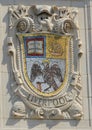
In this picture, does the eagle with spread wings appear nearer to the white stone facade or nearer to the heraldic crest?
the heraldic crest

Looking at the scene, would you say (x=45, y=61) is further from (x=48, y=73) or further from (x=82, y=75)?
(x=82, y=75)

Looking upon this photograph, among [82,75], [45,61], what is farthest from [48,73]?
[82,75]

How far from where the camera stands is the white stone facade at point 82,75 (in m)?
20.6

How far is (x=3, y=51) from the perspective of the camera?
21.0m

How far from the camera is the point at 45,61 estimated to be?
69.1 ft

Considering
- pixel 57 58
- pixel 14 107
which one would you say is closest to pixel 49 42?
pixel 57 58

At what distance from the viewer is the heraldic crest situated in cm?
2075

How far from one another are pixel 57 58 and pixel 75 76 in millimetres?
636

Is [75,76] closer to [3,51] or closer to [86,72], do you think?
[86,72]

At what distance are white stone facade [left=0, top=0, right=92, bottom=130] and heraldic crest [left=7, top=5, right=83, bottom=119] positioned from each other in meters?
0.12

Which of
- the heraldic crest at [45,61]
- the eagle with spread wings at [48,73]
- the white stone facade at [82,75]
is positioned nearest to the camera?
the white stone facade at [82,75]

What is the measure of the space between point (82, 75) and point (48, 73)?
86cm

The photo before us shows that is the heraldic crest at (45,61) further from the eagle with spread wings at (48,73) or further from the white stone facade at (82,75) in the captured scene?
the white stone facade at (82,75)

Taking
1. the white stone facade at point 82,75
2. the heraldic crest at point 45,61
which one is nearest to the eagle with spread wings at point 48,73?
the heraldic crest at point 45,61
